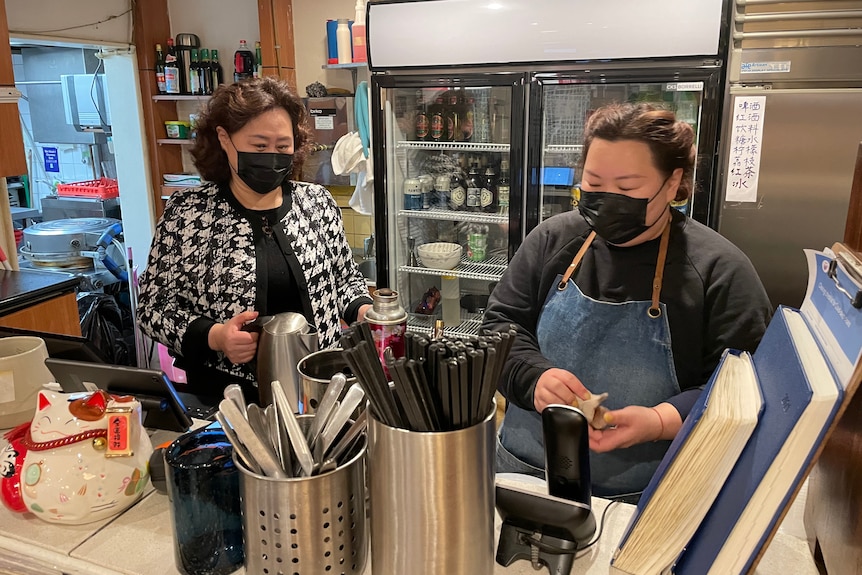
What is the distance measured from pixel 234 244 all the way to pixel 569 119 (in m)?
1.99

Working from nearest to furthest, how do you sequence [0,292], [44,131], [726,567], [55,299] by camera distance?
[726,567] → [0,292] → [55,299] → [44,131]

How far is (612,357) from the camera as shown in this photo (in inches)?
60.8

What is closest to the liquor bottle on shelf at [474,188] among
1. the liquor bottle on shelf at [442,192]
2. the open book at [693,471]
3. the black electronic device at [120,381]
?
the liquor bottle on shelf at [442,192]

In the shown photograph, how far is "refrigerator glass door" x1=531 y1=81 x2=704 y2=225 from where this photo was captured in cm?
315

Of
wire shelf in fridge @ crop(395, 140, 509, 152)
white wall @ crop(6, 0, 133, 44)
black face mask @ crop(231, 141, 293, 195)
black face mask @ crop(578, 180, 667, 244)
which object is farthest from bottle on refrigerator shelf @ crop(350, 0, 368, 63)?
black face mask @ crop(578, 180, 667, 244)

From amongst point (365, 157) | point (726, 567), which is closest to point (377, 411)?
point (726, 567)

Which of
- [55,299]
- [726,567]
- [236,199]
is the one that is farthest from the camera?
[55,299]

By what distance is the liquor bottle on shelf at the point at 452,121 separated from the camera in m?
3.63

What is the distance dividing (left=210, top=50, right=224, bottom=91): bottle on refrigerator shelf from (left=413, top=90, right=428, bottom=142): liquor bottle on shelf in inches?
59.0

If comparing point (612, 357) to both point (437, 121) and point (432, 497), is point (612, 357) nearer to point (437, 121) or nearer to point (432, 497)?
point (432, 497)

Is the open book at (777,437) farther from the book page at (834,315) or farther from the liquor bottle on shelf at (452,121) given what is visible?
the liquor bottle on shelf at (452,121)

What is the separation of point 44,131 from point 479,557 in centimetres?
603

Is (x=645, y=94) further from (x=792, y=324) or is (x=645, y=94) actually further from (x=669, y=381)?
(x=792, y=324)

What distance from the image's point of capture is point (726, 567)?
825 millimetres
